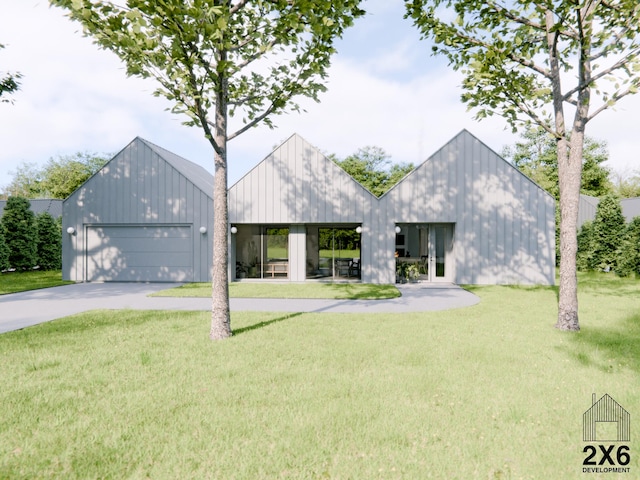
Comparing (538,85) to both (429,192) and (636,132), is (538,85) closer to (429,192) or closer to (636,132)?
(429,192)

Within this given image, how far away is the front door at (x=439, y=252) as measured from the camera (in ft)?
50.1

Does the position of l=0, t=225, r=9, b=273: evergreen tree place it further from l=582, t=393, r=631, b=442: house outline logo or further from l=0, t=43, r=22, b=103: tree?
l=582, t=393, r=631, b=442: house outline logo

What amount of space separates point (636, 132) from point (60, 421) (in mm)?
Result: 60599

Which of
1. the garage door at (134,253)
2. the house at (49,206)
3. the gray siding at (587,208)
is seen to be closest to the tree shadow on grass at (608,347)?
the garage door at (134,253)

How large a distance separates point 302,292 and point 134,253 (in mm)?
8468

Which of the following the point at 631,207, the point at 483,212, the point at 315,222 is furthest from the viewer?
the point at 631,207

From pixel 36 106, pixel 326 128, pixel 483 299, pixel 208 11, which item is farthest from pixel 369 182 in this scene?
pixel 208 11

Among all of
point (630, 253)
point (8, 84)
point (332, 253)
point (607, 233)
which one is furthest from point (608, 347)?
point (8, 84)

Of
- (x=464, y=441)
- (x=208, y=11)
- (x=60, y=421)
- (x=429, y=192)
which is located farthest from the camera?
(x=429, y=192)

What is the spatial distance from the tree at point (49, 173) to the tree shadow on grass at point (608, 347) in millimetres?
49802

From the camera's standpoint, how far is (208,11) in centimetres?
477

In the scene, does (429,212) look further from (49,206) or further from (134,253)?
(49,206)

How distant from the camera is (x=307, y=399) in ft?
13.0

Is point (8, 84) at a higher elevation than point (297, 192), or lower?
higher
